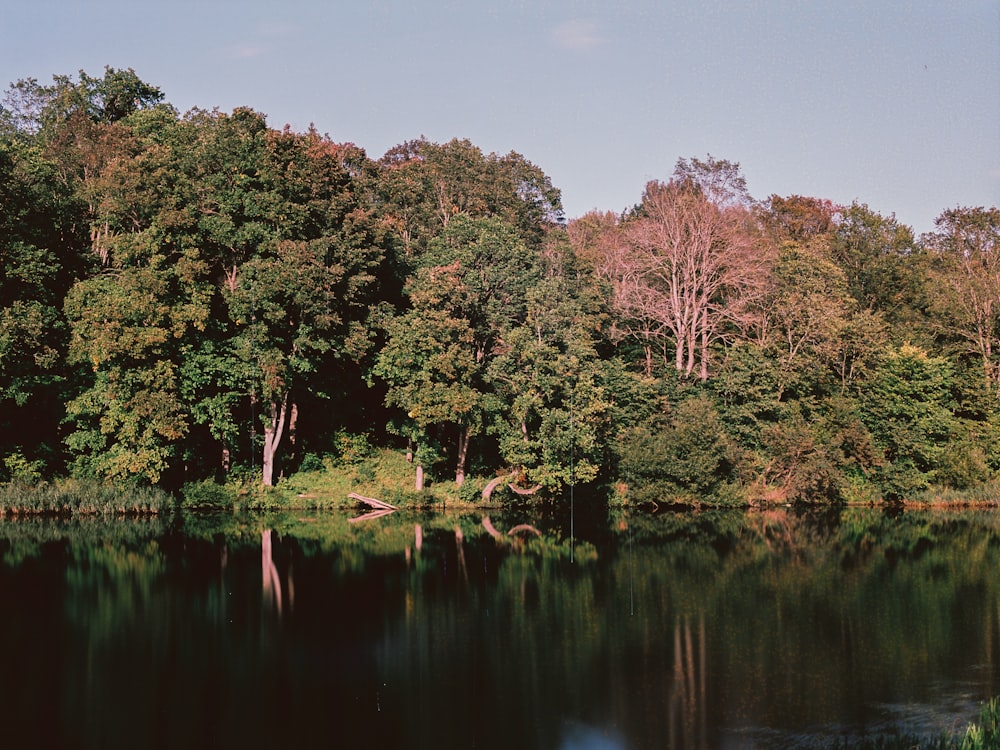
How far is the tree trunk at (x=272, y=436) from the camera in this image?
40906 mm

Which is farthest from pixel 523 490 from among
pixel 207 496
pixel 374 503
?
pixel 207 496

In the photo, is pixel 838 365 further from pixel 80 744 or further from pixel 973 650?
pixel 80 744

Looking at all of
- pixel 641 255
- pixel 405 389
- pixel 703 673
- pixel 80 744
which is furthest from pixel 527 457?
pixel 80 744

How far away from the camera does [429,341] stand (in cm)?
3894

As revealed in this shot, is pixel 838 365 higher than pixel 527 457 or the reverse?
higher

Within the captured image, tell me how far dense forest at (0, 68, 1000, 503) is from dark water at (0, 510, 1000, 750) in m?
5.91

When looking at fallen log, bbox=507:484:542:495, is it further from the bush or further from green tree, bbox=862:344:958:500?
green tree, bbox=862:344:958:500

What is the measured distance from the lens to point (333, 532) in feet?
115

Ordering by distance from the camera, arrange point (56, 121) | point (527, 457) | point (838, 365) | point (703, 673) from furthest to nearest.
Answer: point (56, 121) → point (838, 365) → point (527, 457) → point (703, 673)

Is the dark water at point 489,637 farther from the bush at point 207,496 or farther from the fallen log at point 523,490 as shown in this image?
the fallen log at point 523,490

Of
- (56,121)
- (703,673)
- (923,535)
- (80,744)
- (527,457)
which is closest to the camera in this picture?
(80,744)

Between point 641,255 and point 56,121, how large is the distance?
1218 inches

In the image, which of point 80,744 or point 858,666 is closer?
point 80,744

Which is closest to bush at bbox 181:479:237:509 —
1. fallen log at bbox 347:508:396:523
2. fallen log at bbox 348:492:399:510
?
fallen log at bbox 348:492:399:510
